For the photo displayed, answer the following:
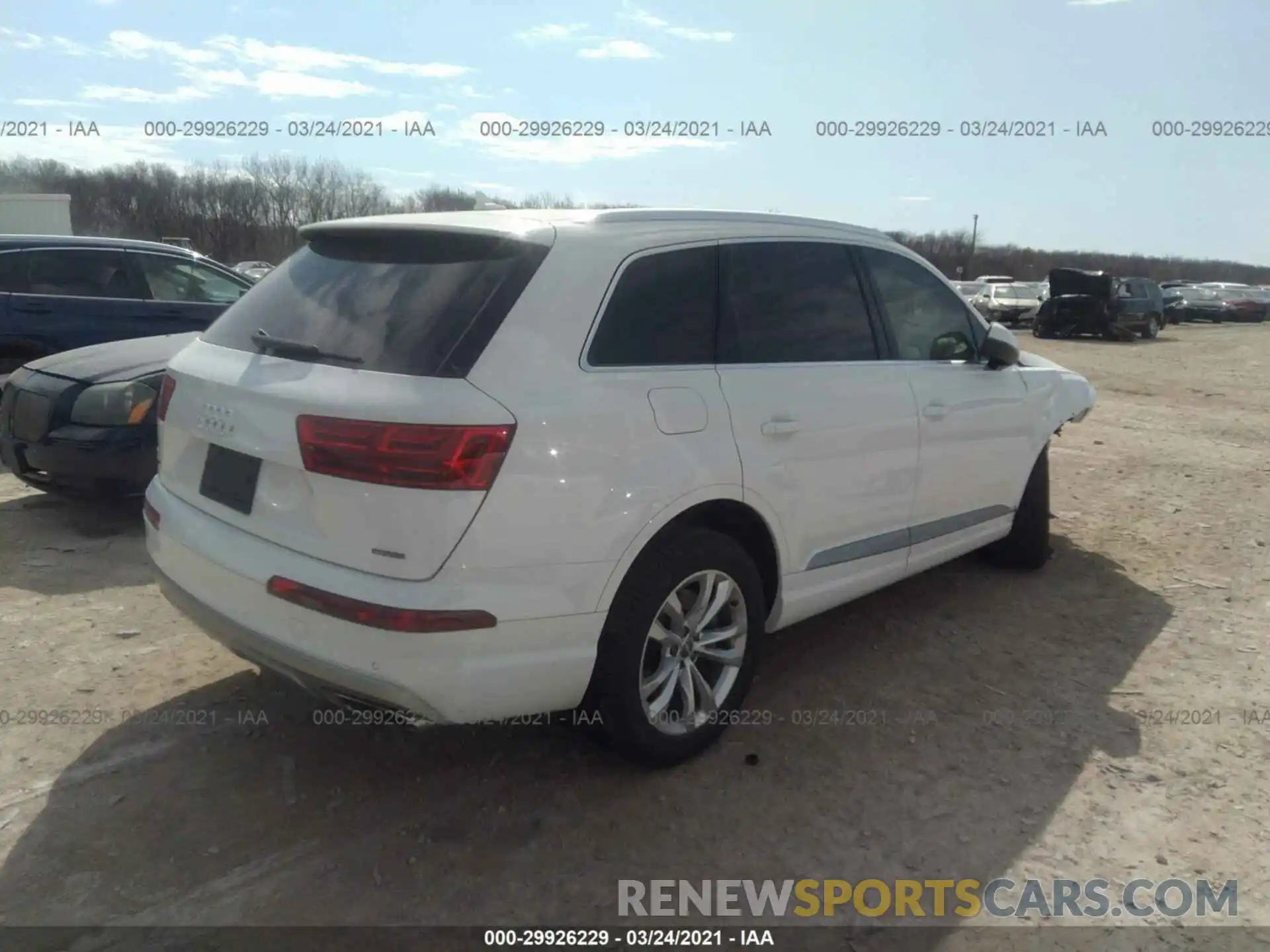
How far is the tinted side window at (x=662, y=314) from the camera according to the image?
113 inches

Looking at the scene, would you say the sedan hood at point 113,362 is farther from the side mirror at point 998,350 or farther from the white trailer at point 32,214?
the white trailer at point 32,214

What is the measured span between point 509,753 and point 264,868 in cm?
90

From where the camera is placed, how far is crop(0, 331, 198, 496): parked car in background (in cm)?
509

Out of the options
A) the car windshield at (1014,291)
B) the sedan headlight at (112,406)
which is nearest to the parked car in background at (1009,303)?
the car windshield at (1014,291)

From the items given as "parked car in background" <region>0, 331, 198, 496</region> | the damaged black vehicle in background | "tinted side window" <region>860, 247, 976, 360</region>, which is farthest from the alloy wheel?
the damaged black vehicle in background

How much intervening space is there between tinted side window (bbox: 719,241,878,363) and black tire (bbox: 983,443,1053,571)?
1709mm

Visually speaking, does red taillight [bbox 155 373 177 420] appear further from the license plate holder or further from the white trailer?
the white trailer

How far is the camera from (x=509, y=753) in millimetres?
3324

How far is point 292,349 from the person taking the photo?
283 cm

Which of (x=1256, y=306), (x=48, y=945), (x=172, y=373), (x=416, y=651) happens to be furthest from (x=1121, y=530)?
(x=1256, y=306)

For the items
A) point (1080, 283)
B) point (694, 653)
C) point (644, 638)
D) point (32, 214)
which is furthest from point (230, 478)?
point (1080, 283)

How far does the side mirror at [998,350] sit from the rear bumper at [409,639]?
8.51 feet

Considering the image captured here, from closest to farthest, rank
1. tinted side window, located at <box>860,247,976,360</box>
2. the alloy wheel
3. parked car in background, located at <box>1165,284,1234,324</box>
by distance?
1. the alloy wheel
2. tinted side window, located at <box>860,247,976,360</box>
3. parked car in background, located at <box>1165,284,1234,324</box>

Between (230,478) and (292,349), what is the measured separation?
446 mm
